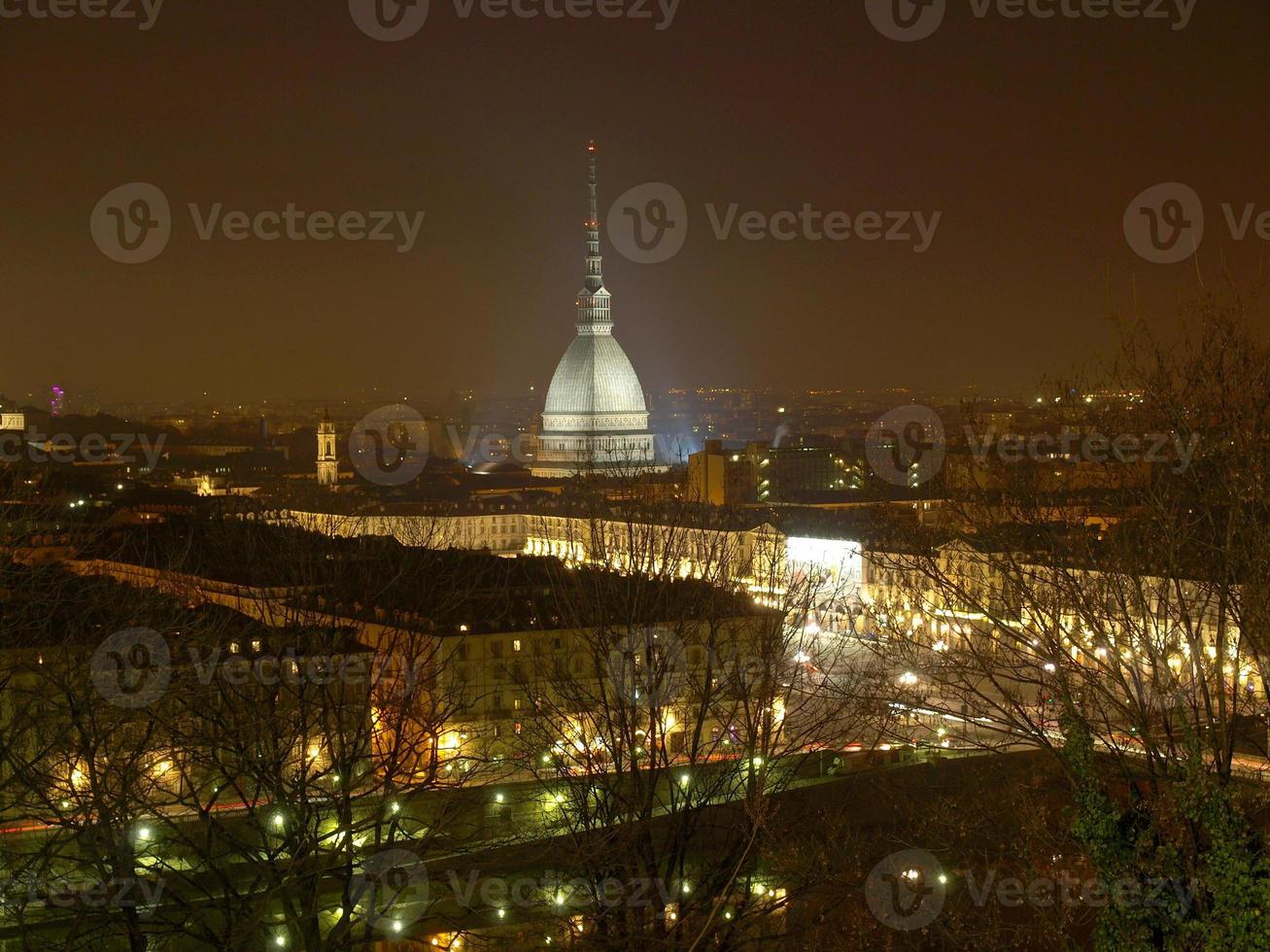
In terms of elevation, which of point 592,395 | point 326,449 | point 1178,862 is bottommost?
point 1178,862

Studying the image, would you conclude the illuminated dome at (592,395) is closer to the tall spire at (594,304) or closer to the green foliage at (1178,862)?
the tall spire at (594,304)

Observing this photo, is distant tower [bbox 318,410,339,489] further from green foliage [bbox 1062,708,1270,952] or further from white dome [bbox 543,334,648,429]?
green foliage [bbox 1062,708,1270,952]

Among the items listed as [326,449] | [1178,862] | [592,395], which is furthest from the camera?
[592,395]

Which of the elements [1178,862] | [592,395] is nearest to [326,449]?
[592,395]

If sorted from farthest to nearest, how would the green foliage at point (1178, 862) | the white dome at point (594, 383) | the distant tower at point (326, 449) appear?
the white dome at point (594, 383) → the distant tower at point (326, 449) → the green foliage at point (1178, 862)

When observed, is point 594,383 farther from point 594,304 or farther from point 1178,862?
point 1178,862

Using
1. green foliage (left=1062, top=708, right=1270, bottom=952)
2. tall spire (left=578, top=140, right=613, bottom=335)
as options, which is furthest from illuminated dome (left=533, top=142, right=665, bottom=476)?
green foliage (left=1062, top=708, right=1270, bottom=952)

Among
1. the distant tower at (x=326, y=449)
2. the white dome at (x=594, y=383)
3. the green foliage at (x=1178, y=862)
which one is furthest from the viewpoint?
the white dome at (x=594, y=383)

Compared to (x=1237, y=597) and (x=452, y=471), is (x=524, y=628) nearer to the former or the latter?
(x=1237, y=597)

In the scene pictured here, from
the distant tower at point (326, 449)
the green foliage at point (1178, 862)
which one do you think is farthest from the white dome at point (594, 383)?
the green foliage at point (1178, 862)
